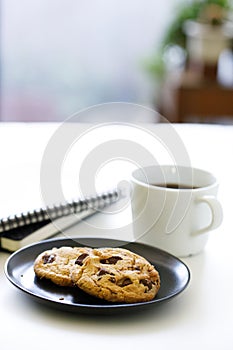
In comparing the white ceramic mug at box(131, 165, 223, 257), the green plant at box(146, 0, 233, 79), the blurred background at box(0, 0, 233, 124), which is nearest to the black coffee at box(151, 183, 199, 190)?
the white ceramic mug at box(131, 165, 223, 257)

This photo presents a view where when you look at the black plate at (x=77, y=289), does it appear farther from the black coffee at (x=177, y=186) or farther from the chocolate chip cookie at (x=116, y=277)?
the black coffee at (x=177, y=186)

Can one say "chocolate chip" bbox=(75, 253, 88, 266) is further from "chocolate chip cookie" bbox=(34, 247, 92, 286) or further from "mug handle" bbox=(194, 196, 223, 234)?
"mug handle" bbox=(194, 196, 223, 234)

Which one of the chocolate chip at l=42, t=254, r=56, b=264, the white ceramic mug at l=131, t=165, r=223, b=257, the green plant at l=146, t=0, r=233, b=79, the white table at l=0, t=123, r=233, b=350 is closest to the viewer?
the white table at l=0, t=123, r=233, b=350

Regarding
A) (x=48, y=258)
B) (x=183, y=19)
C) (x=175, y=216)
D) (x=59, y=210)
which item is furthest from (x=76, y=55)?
(x=48, y=258)

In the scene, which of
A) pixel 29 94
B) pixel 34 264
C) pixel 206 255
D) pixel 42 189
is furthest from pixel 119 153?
pixel 29 94

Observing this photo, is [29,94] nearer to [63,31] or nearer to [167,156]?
[63,31]

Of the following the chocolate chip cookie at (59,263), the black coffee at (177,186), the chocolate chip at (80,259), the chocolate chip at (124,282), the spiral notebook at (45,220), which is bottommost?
the spiral notebook at (45,220)

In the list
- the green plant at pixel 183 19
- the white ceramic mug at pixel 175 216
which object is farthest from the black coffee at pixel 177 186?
the green plant at pixel 183 19
